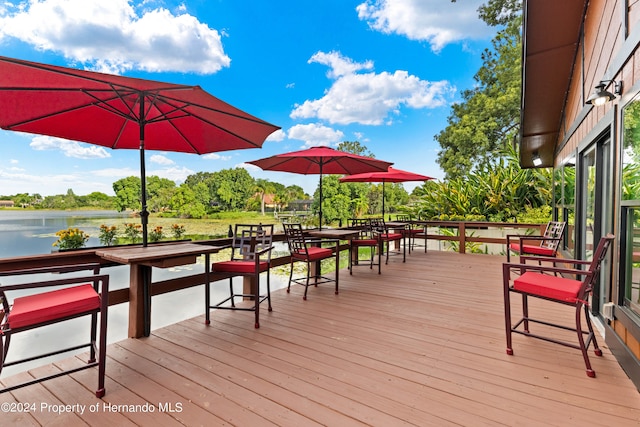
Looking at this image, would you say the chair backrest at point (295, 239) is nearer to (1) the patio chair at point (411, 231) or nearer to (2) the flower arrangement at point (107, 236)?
A: (2) the flower arrangement at point (107, 236)

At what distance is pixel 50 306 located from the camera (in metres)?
1.82

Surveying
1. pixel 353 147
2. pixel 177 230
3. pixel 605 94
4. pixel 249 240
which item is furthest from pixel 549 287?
pixel 353 147

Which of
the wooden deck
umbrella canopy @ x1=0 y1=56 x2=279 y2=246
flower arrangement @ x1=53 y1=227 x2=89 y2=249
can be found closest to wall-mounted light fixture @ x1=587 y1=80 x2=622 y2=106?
the wooden deck

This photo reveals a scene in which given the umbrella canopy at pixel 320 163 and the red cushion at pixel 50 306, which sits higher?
the umbrella canopy at pixel 320 163

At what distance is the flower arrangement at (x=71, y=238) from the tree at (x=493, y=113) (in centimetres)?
1523

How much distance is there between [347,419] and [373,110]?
29023 mm

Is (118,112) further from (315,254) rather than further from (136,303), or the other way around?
(315,254)

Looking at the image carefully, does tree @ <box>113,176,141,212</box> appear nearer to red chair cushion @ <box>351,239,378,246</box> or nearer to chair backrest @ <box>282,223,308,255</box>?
chair backrest @ <box>282,223,308,255</box>

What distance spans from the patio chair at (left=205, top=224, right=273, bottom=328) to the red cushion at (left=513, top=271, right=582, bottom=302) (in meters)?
2.23

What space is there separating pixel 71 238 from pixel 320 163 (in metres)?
3.55

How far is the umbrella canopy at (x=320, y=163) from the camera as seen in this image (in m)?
4.88

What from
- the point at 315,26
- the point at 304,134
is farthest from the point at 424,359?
the point at 304,134

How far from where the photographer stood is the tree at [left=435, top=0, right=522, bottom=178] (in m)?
15.0

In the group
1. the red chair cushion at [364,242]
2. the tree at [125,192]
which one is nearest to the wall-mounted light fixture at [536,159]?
the red chair cushion at [364,242]
